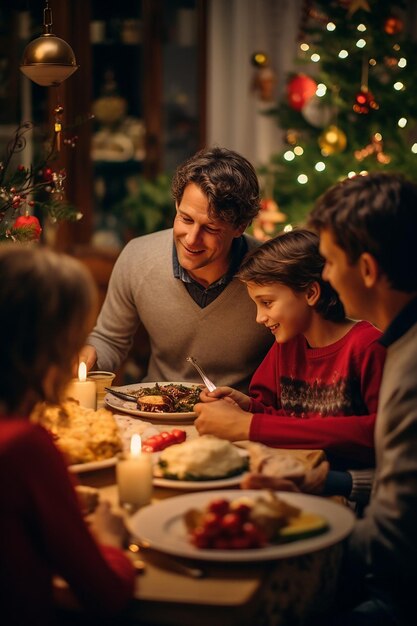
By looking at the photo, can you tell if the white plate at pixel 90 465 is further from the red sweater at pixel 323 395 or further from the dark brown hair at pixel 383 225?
the dark brown hair at pixel 383 225

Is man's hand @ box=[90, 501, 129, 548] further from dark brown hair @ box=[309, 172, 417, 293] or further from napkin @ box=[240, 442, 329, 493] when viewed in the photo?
dark brown hair @ box=[309, 172, 417, 293]

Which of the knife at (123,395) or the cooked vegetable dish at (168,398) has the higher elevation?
the cooked vegetable dish at (168,398)

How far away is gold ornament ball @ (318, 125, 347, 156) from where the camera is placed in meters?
4.50

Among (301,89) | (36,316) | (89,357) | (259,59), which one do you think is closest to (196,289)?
(89,357)

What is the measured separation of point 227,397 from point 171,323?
23.5 inches

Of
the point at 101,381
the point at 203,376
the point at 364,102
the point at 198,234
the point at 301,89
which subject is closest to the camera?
the point at 203,376

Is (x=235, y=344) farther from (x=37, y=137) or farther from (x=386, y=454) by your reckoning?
(x=37, y=137)

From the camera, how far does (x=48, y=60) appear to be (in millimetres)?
2398

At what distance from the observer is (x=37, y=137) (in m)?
5.12

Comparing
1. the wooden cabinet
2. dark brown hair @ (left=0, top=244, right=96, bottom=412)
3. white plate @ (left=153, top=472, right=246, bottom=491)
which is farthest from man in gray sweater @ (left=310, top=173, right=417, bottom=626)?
the wooden cabinet

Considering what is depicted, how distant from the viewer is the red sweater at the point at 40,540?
1.26 m

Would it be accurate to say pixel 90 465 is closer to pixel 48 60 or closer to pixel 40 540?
pixel 40 540

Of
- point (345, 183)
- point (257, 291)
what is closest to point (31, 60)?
point (257, 291)

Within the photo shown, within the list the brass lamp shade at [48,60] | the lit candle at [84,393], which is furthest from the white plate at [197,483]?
the brass lamp shade at [48,60]
